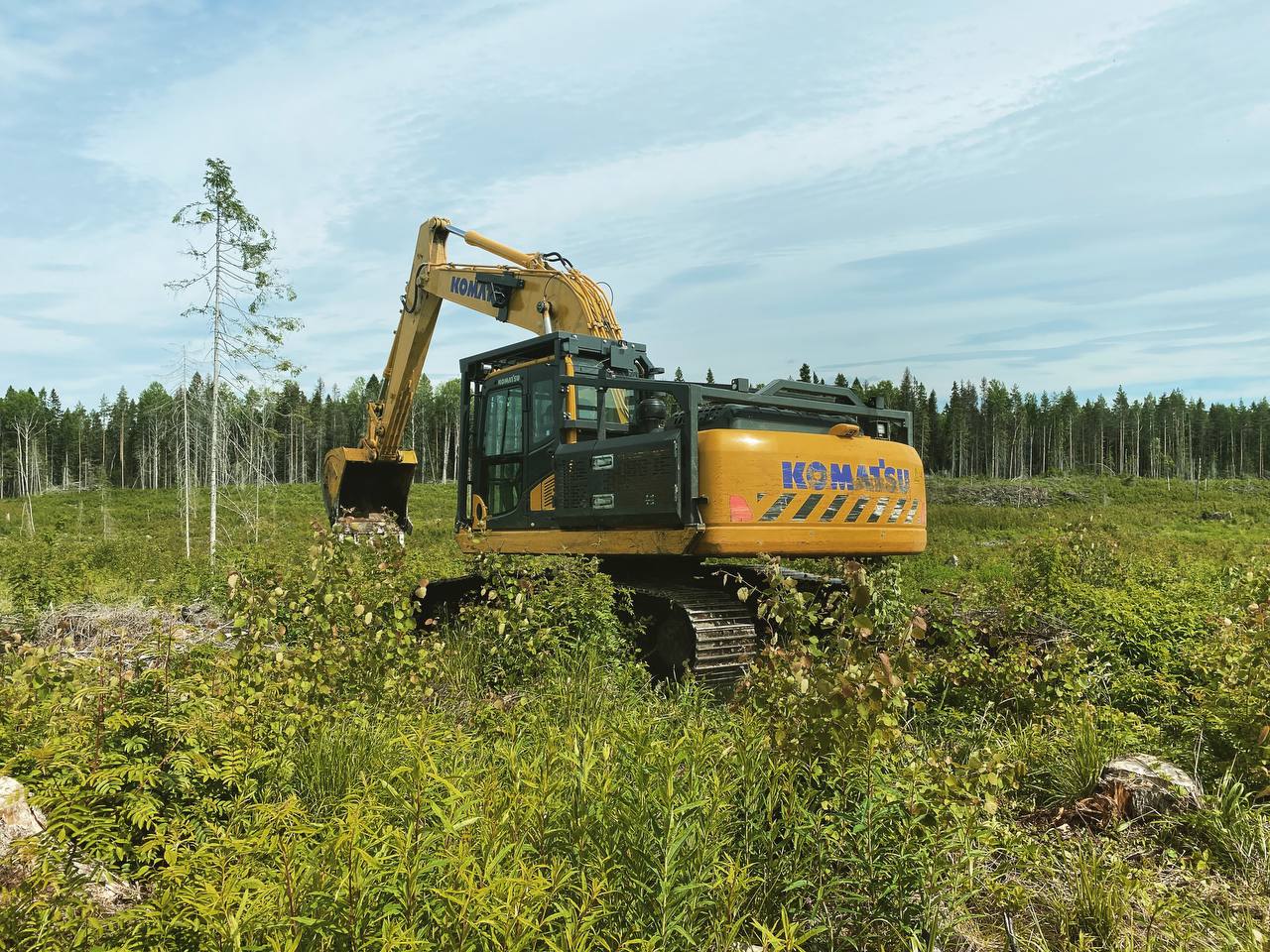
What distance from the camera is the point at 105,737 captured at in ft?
11.7

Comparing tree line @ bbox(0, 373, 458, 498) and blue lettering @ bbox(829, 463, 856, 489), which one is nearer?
blue lettering @ bbox(829, 463, 856, 489)

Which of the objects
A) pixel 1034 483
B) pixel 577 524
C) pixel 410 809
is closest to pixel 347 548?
pixel 577 524

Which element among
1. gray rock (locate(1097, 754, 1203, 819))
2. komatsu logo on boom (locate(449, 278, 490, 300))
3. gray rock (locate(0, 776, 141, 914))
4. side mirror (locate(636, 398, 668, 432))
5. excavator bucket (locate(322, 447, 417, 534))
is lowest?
gray rock (locate(1097, 754, 1203, 819))

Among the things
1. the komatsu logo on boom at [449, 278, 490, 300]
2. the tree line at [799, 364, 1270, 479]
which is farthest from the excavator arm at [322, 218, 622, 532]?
the tree line at [799, 364, 1270, 479]

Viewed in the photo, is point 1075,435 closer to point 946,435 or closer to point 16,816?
point 946,435

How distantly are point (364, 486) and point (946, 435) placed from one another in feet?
307

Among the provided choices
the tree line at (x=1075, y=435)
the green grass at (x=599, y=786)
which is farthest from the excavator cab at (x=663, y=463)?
the tree line at (x=1075, y=435)

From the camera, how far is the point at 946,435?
97.3 m

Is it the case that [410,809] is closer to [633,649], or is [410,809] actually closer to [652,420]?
[633,649]

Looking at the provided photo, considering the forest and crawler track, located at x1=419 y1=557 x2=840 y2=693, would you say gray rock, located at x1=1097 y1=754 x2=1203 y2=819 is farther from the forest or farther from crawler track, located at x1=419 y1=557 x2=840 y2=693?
the forest

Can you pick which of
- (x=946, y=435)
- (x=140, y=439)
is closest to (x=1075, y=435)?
(x=946, y=435)

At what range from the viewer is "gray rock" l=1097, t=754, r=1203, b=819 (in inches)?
165

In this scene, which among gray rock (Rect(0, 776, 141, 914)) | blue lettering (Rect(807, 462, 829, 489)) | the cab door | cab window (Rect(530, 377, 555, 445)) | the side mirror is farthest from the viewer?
the cab door

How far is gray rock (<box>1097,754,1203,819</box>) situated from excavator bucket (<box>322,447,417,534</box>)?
9950mm
